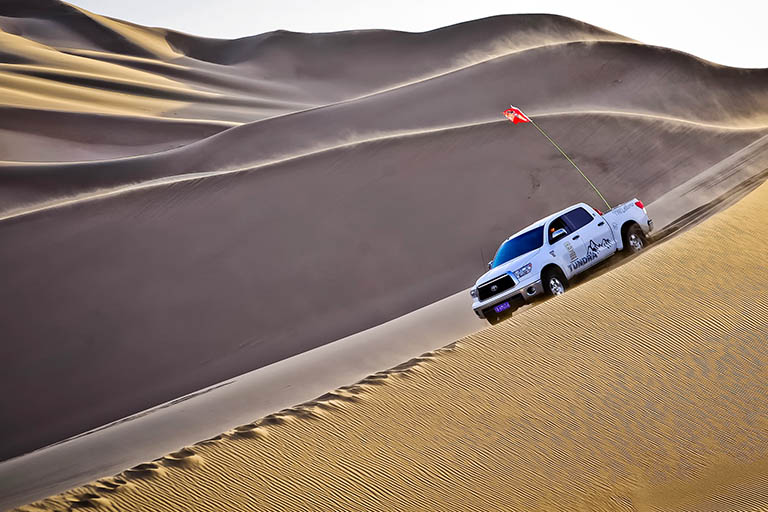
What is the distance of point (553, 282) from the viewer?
12305mm

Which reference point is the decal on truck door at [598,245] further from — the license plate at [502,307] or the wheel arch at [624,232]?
the license plate at [502,307]

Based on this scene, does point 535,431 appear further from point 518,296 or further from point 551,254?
point 551,254

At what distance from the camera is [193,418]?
11.5m

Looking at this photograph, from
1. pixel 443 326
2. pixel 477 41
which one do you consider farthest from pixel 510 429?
pixel 477 41

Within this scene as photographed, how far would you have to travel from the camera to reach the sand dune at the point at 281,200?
52.3 feet

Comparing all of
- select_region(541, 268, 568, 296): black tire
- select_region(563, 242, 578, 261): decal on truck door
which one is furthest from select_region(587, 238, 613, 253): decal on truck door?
select_region(541, 268, 568, 296): black tire

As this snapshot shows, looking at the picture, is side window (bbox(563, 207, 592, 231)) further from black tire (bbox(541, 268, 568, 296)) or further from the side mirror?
black tire (bbox(541, 268, 568, 296))

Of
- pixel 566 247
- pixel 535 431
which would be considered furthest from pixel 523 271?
pixel 535 431

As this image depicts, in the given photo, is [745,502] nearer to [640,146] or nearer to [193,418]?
[193,418]

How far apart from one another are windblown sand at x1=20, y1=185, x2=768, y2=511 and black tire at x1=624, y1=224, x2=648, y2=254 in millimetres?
3598

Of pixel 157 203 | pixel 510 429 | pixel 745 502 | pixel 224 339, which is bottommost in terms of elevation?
pixel 745 502

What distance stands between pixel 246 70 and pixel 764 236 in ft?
162

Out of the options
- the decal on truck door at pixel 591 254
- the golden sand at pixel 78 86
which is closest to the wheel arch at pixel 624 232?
the decal on truck door at pixel 591 254

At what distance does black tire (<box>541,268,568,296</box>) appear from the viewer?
12.2 meters
